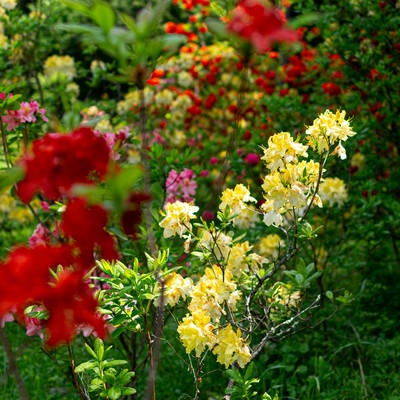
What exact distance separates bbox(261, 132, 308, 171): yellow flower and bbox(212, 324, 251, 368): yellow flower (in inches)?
19.4

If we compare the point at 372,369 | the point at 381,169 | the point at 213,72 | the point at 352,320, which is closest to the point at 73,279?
the point at 372,369

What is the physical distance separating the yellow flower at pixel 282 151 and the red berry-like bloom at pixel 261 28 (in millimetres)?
815

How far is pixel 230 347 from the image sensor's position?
175 centimetres

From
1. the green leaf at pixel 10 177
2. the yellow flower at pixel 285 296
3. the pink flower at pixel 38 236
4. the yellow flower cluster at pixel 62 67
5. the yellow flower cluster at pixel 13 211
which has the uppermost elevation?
the yellow flower cluster at pixel 62 67

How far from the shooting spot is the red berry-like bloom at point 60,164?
0.95 metres

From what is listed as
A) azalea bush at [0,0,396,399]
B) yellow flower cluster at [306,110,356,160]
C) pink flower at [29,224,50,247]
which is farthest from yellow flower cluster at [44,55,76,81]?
yellow flower cluster at [306,110,356,160]

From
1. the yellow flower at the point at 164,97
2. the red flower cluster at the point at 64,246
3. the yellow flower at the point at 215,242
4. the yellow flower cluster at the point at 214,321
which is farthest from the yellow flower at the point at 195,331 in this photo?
the yellow flower at the point at 164,97

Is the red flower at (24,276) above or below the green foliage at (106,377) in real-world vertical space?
below

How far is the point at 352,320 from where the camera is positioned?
335 centimetres

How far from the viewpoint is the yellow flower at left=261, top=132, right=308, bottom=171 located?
1771 mm

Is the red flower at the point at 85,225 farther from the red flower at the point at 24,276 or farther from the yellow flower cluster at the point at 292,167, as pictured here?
the yellow flower cluster at the point at 292,167

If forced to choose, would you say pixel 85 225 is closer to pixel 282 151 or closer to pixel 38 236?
pixel 282 151

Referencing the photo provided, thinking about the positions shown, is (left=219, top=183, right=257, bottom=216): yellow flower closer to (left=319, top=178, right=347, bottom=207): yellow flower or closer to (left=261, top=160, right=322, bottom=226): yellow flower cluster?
(left=261, top=160, right=322, bottom=226): yellow flower cluster

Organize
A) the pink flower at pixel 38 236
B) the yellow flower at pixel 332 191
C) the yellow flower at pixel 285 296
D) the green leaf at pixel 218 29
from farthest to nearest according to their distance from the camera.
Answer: the yellow flower at pixel 332 191, the pink flower at pixel 38 236, the yellow flower at pixel 285 296, the green leaf at pixel 218 29
